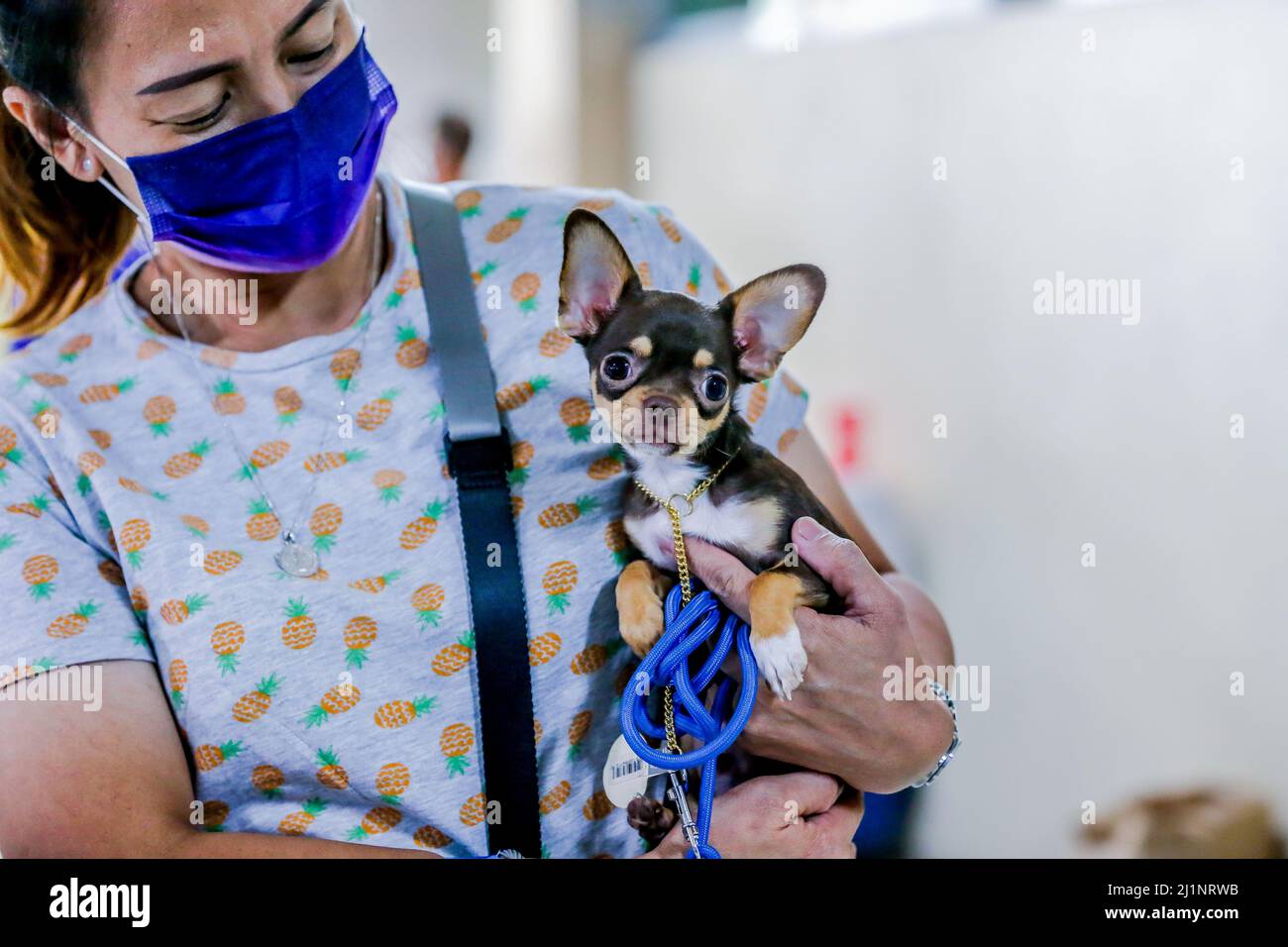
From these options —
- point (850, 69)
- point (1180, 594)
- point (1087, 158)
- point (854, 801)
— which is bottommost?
point (854, 801)

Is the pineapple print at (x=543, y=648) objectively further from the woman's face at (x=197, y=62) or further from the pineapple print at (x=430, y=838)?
the woman's face at (x=197, y=62)

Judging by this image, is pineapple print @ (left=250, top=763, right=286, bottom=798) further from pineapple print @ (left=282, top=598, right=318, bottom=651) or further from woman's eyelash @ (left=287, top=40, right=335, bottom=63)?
woman's eyelash @ (left=287, top=40, right=335, bottom=63)

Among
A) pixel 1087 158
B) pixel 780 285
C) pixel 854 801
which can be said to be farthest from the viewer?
pixel 1087 158

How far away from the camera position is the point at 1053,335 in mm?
1006

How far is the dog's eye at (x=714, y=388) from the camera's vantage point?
806 millimetres

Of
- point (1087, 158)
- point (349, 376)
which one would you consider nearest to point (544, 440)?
point (349, 376)

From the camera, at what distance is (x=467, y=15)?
106 centimetres

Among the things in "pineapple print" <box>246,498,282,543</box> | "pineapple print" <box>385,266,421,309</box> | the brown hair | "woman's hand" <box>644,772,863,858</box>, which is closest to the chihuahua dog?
"woman's hand" <box>644,772,863,858</box>

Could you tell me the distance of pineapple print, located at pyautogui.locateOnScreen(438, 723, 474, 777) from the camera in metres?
0.92

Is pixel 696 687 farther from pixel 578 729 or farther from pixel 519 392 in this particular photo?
pixel 519 392

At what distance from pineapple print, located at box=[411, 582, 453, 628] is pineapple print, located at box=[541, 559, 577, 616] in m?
0.09

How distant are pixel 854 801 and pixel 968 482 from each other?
33cm

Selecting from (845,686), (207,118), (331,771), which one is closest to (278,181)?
(207,118)

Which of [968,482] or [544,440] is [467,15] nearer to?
[544,440]
